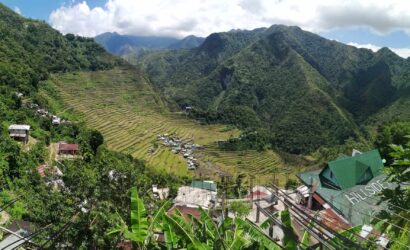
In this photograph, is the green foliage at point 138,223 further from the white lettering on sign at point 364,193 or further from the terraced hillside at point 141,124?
the terraced hillside at point 141,124

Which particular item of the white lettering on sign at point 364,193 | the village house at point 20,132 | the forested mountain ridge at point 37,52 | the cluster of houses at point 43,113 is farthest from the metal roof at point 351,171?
the forested mountain ridge at point 37,52

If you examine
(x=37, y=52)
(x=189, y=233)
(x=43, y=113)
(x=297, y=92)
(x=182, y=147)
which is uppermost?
(x=37, y=52)

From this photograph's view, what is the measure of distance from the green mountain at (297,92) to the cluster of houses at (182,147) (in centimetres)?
2051

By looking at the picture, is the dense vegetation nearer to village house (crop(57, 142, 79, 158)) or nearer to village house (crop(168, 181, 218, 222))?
village house (crop(57, 142, 79, 158))

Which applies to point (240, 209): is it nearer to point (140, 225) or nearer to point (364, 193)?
point (364, 193)

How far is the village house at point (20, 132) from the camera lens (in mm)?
33719

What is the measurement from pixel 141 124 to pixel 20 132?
39.6 metres

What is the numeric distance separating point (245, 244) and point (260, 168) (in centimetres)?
5739

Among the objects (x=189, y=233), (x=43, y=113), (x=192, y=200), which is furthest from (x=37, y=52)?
(x=189, y=233)

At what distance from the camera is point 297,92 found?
13275 centimetres

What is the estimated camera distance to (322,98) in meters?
120

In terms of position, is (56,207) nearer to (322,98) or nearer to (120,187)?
(120,187)

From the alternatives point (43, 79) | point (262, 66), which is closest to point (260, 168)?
point (43, 79)

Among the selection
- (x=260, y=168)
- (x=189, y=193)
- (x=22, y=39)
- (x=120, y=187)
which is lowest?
(x=260, y=168)
